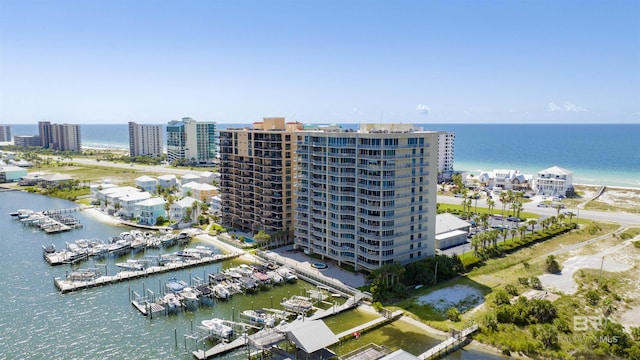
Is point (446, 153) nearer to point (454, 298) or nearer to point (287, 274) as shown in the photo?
point (454, 298)

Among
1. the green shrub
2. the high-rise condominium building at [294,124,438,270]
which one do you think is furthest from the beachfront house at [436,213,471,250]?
the green shrub

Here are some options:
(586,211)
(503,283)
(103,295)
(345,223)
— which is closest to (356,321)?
(345,223)

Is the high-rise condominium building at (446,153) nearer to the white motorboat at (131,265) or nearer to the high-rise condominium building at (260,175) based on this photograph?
the high-rise condominium building at (260,175)

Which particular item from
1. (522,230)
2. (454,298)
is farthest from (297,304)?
(522,230)

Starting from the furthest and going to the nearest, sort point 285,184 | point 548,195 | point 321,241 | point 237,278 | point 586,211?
point 548,195 < point 586,211 < point 285,184 < point 321,241 < point 237,278

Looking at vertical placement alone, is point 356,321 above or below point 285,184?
below

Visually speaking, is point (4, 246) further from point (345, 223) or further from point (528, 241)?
point (528, 241)

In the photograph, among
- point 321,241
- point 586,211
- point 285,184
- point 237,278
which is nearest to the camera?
point 237,278
